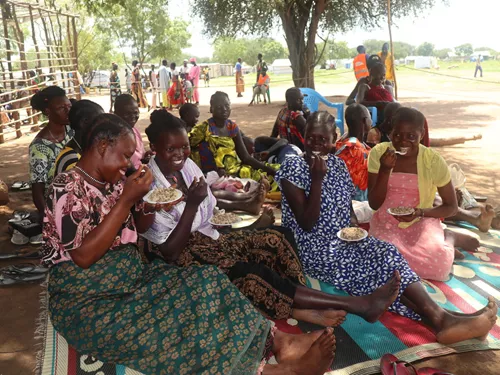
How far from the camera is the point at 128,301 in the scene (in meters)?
2.00

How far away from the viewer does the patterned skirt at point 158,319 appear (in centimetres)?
189

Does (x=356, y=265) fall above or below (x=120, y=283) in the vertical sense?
below

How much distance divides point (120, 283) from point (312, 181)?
123 centimetres

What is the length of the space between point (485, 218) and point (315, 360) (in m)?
2.61

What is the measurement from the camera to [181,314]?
1.97 m

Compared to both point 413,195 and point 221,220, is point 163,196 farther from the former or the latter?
point 413,195

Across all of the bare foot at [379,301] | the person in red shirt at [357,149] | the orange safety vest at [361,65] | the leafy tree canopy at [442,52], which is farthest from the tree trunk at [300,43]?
the leafy tree canopy at [442,52]

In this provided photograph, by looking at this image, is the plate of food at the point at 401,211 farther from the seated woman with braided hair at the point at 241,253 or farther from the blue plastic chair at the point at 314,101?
the blue plastic chair at the point at 314,101

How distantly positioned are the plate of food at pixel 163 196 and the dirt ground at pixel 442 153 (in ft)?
3.83

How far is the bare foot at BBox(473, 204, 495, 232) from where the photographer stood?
383 cm

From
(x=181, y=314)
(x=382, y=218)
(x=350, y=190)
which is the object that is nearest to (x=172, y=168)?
(x=181, y=314)

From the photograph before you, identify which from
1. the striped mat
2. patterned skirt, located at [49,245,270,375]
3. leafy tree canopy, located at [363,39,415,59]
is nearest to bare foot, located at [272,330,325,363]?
patterned skirt, located at [49,245,270,375]

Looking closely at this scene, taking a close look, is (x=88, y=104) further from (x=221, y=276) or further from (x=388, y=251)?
(x=388, y=251)

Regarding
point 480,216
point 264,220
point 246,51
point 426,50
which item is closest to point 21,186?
point 264,220
